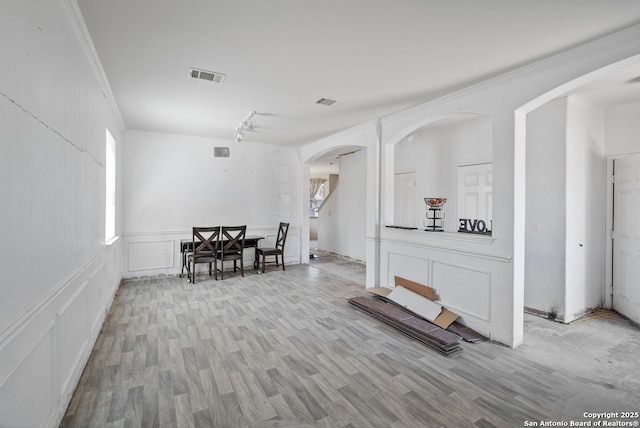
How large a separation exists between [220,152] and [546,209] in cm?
547

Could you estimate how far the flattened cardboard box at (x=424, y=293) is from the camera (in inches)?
128

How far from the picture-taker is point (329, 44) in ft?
7.84

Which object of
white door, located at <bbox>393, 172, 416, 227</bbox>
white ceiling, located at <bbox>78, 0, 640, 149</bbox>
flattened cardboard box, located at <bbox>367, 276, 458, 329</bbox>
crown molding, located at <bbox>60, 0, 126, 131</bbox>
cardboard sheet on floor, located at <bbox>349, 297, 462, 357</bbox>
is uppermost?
white ceiling, located at <bbox>78, 0, 640, 149</bbox>

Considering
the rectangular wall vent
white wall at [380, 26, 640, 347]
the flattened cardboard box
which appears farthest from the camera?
the rectangular wall vent

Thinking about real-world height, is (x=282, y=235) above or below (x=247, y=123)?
below

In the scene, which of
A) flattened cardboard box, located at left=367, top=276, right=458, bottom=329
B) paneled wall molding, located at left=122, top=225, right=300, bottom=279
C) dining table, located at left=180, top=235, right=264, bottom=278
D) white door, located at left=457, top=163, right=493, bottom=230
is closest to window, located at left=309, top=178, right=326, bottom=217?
dining table, located at left=180, top=235, right=264, bottom=278

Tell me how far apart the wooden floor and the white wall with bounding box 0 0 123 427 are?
0.47 meters

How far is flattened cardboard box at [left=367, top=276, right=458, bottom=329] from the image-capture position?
3260mm

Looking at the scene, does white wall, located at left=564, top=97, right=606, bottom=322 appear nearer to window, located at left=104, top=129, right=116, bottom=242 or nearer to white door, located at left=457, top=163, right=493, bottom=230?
white door, located at left=457, top=163, right=493, bottom=230

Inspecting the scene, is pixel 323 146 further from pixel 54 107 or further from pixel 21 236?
pixel 21 236

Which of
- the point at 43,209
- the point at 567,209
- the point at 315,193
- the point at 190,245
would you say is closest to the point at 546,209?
the point at 567,209

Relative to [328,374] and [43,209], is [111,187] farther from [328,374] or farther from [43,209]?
[328,374]

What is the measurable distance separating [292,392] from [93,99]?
306 centimetres

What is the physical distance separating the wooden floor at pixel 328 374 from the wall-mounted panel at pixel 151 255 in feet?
5.64
